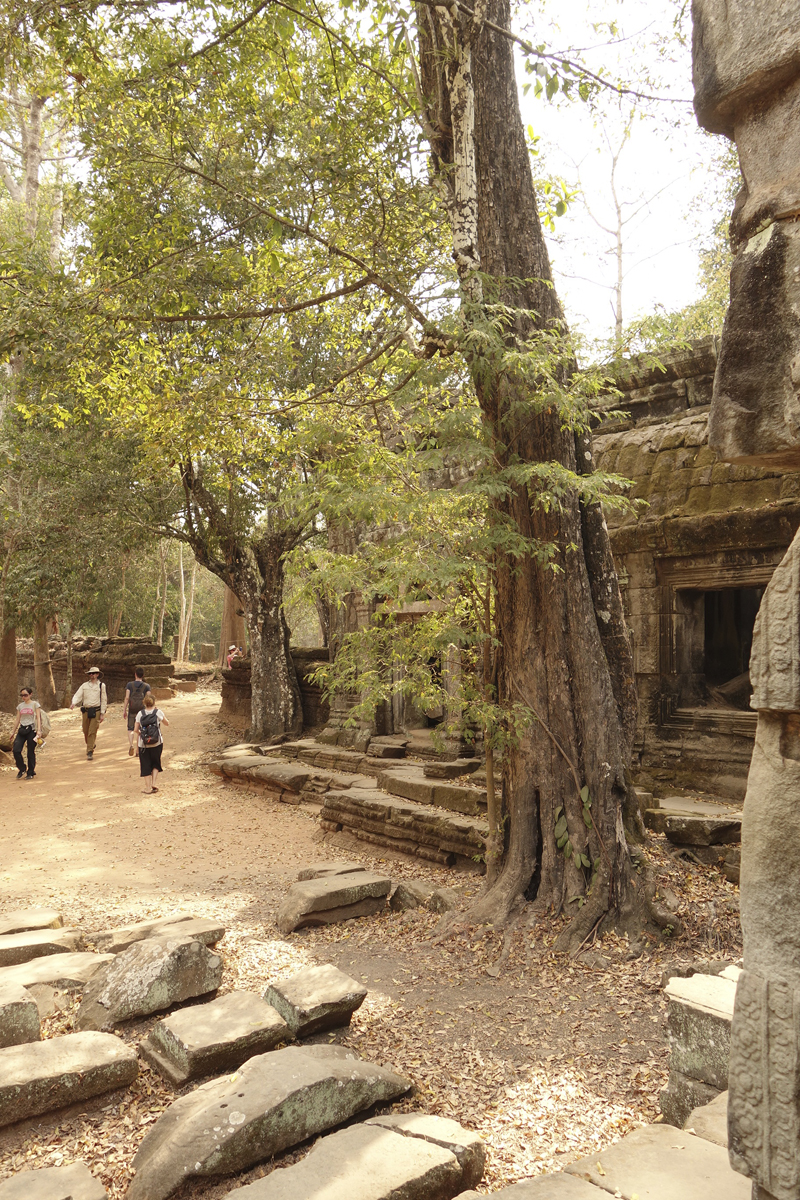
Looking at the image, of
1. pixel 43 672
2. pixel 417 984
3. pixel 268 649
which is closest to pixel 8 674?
pixel 43 672

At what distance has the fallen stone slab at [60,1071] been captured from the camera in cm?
336

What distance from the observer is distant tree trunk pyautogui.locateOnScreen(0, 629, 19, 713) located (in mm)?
17281

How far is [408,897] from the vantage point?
6.68 meters

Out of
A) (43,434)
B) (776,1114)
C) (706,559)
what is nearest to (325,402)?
(706,559)

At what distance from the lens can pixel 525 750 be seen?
580 centimetres

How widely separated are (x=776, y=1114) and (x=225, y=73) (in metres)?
7.45

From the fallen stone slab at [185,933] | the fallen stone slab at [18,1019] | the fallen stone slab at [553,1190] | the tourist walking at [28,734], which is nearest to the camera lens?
the fallen stone slab at [553,1190]

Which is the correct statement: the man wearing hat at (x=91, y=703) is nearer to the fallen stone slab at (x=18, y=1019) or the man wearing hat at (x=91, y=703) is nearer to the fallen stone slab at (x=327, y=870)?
the fallen stone slab at (x=327, y=870)

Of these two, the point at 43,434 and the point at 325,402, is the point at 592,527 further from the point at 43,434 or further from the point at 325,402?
the point at 43,434

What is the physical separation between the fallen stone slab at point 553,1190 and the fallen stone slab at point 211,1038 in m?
1.63

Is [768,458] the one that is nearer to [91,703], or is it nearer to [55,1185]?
[55,1185]

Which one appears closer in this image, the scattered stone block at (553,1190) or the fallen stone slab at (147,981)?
the scattered stone block at (553,1190)

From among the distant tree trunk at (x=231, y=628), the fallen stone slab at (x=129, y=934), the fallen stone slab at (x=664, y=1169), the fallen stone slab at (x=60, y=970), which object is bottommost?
the fallen stone slab at (x=129, y=934)

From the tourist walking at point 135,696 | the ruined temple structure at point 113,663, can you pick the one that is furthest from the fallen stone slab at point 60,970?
the ruined temple structure at point 113,663
